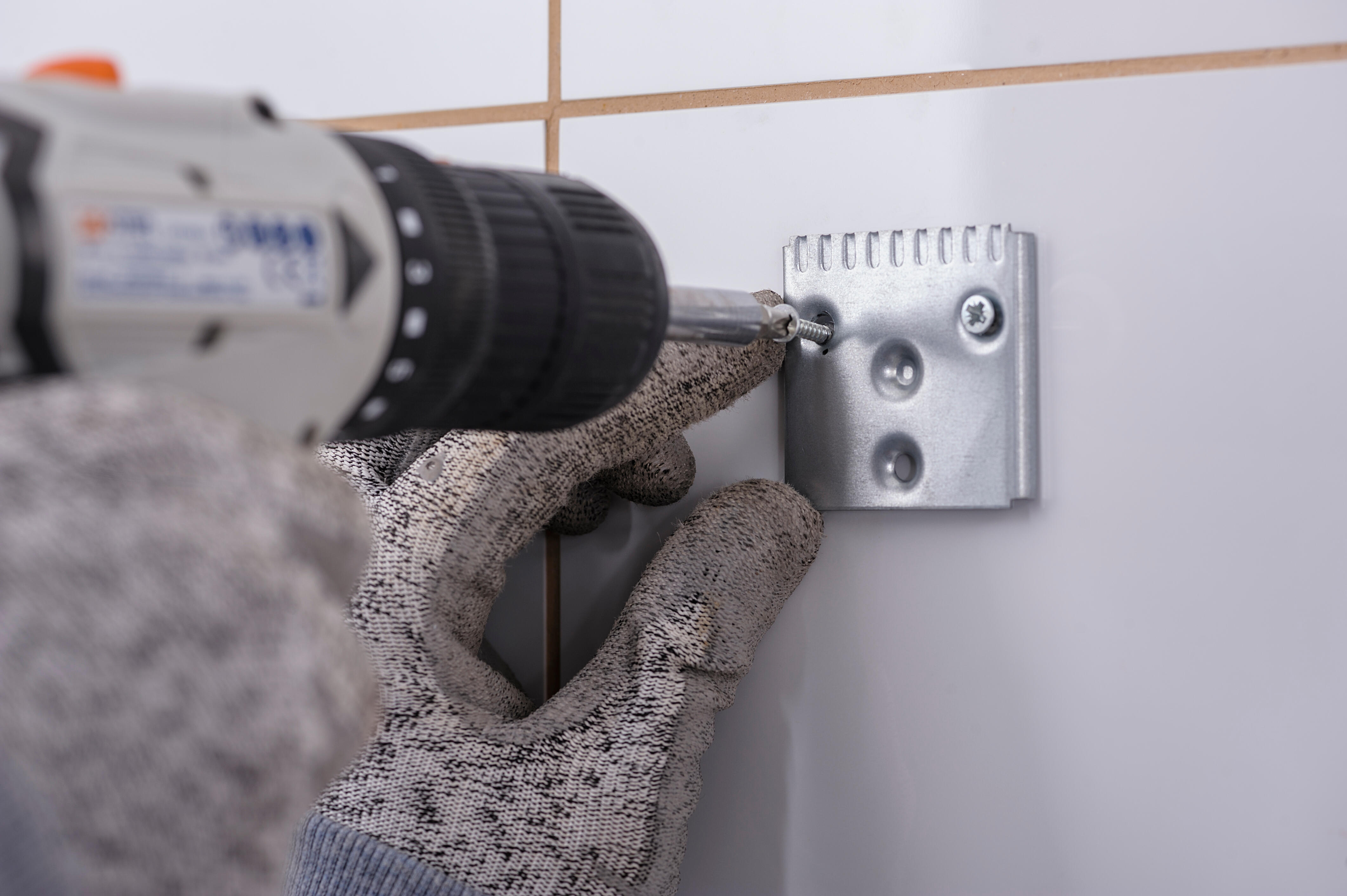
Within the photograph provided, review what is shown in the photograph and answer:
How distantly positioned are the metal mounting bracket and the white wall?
Result: 0.05 feet

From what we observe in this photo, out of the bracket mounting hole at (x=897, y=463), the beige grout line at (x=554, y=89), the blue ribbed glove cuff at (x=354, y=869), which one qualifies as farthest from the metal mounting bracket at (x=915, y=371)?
the blue ribbed glove cuff at (x=354, y=869)

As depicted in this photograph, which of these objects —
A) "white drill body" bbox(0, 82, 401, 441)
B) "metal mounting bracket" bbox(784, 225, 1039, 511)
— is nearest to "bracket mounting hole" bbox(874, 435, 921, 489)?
"metal mounting bracket" bbox(784, 225, 1039, 511)

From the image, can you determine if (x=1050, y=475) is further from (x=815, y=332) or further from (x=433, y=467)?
(x=433, y=467)

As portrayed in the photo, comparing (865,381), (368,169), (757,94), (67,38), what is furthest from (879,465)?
(67,38)

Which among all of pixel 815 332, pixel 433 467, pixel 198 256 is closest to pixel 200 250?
pixel 198 256

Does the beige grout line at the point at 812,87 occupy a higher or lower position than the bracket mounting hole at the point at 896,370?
higher

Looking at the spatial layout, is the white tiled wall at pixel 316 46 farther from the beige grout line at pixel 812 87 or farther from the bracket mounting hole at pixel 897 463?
the bracket mounting hole at pixel 897 463

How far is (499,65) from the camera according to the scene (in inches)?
21.2

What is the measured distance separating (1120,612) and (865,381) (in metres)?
0.15

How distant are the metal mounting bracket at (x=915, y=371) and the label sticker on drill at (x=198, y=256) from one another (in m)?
0.30

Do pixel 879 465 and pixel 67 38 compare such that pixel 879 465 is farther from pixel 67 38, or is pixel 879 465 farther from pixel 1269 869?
pixel 67 38

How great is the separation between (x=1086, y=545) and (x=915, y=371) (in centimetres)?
11

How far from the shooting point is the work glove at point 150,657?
0.18 meters

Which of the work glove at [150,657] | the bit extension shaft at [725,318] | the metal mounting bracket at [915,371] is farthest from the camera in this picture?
the metal mounting bracket at [915,371]
